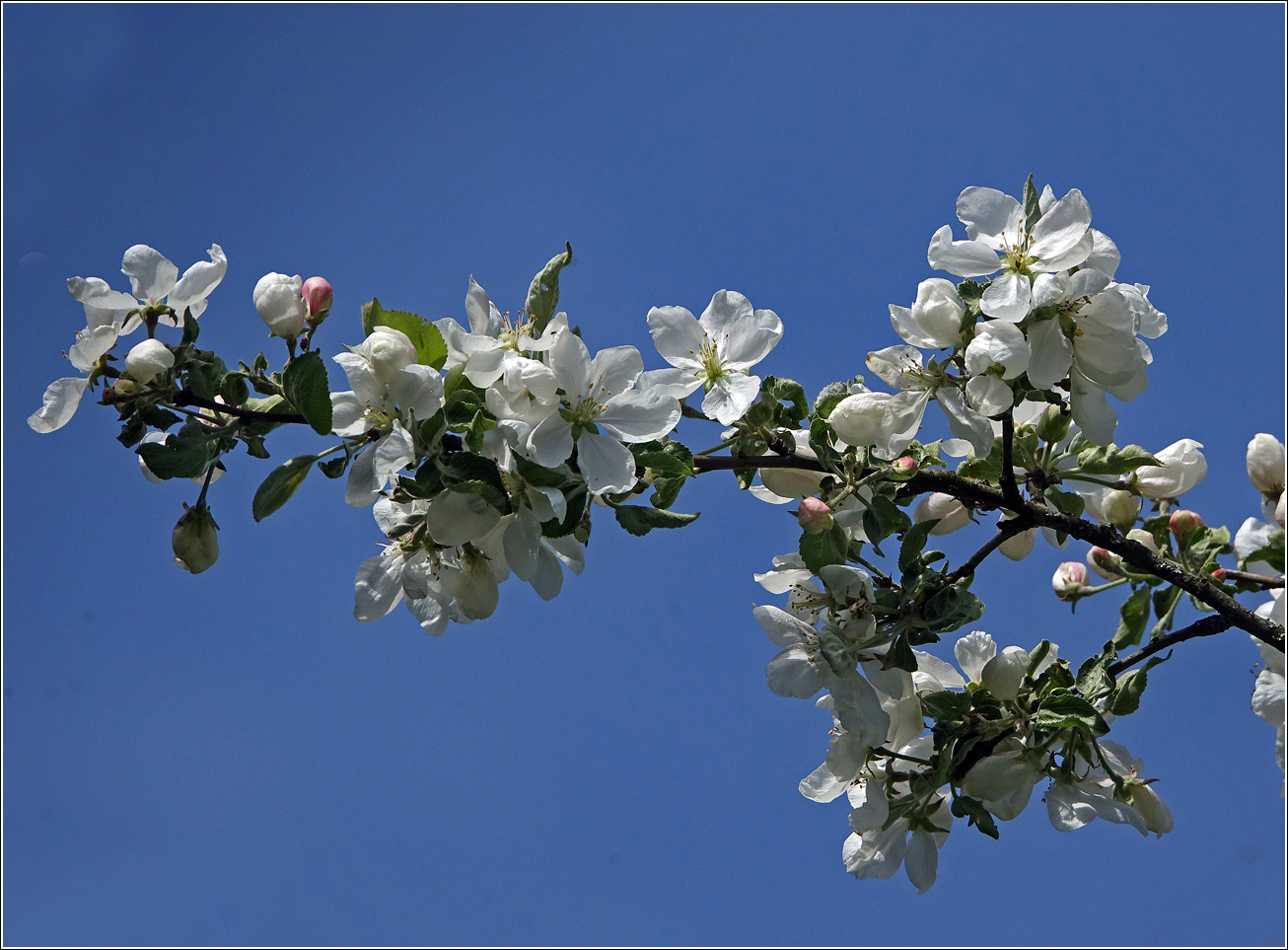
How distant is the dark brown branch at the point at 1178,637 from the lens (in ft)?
7.01

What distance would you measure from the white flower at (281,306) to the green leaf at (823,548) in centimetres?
95

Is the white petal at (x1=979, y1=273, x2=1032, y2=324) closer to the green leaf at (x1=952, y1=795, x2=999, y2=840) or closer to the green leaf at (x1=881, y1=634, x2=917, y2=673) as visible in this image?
the green leaf at (x1=881, y1=634, x2=917, y2=673)

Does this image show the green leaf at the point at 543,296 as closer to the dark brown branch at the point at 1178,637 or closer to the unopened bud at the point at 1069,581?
the dark brown branch at the point at 1178,637

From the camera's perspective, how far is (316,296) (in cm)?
187

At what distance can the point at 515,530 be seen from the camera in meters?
1.74

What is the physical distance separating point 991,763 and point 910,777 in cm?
15

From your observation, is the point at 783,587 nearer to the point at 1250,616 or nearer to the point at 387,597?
the point at 387,597

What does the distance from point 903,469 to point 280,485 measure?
3.53ft

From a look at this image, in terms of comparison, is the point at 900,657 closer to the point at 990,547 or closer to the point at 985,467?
the point at 990,547

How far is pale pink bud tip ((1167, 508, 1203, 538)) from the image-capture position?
7.77 ft

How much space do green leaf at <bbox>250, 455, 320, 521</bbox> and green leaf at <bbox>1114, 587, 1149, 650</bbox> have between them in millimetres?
1978

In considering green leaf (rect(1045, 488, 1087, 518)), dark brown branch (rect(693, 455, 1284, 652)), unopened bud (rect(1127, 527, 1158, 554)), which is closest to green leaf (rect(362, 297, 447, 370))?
dark brown branch (rect(693, 455, 1284, 652))

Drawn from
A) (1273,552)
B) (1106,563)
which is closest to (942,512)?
(1106,563)

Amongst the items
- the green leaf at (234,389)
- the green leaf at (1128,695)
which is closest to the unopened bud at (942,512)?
the green leaf at (1128,695)
